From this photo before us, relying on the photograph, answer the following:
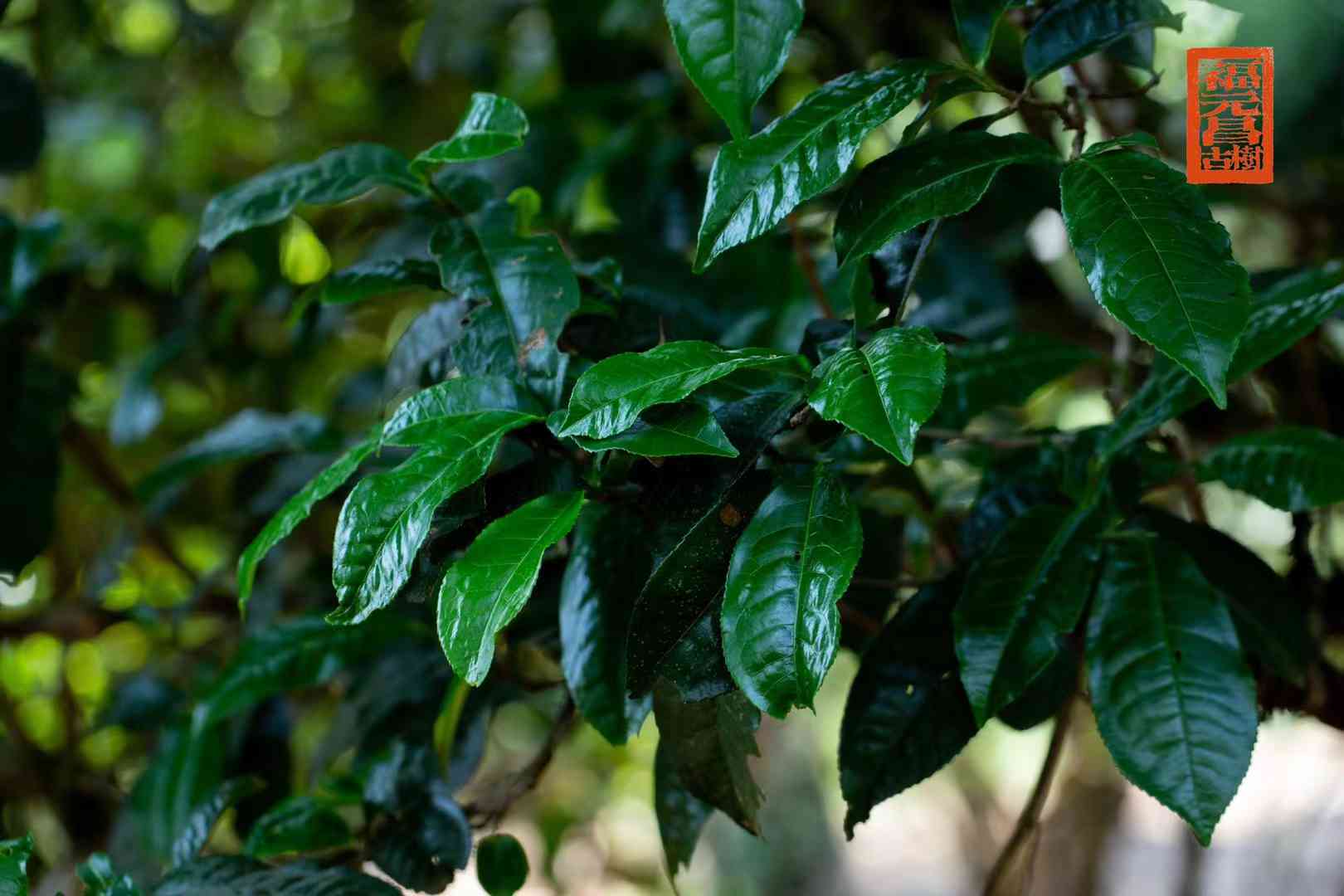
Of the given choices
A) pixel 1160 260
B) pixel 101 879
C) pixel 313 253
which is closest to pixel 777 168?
pixel 1160 260

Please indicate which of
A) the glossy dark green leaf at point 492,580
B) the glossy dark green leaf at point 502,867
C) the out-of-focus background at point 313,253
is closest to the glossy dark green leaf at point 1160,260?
the glossy dark green leaf at point 492,580

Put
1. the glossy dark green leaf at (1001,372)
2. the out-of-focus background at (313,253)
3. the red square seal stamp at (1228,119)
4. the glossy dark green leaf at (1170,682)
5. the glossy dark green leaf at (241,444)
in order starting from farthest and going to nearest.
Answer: the out-of-focus background at (313,253), the glossy dark green leaf at (241,444), the glossy dark green leaf at (1001,372), the red square seal stamp at (1228,119), the glossy dark green leaf at (1170,682)

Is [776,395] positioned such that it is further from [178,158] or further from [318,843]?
[178,158]

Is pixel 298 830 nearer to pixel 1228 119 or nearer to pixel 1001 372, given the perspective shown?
pixel 1001 372

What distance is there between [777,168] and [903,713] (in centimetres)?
33

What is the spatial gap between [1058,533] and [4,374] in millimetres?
881

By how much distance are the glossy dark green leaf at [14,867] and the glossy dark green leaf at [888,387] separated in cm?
42

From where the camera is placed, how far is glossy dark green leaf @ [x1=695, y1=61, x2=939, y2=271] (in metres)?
0.53

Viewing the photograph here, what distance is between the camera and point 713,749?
2.10 feet

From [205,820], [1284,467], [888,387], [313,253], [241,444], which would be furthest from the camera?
[313,253]

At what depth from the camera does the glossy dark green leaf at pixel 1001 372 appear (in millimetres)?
840

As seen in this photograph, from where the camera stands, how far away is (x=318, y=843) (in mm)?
787

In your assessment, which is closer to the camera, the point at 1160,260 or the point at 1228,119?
the point at 1160,260

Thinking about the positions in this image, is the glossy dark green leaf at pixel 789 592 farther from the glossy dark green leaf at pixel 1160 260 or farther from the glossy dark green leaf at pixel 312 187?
the glossy dark green leaf at pixel 312 187
